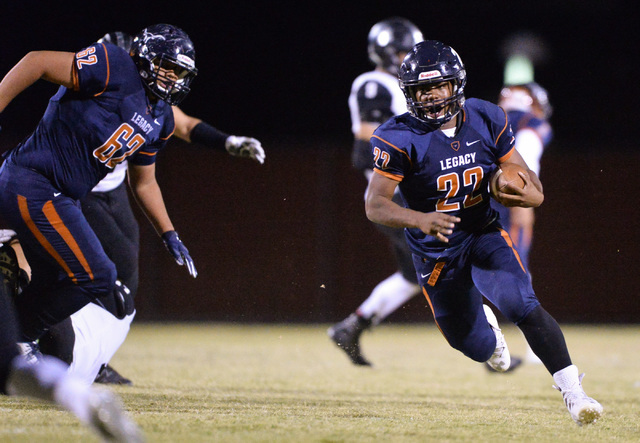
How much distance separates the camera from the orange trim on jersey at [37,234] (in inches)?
129

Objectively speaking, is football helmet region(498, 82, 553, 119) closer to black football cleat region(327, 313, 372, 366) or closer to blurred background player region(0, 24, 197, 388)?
black football cleat region(327, 313, 372, 366)

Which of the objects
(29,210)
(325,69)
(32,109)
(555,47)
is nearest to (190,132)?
(29,210)

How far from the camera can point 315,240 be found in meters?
9.33

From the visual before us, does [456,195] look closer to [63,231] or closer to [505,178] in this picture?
[505,178]

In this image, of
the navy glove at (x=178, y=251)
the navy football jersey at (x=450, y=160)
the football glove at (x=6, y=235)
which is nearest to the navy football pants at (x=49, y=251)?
the football glove at (x=6, y=235)

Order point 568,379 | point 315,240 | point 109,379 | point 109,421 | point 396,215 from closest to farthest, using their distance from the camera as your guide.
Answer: point 109,421 < point 568,379 < point 396,215 < point 109,379 < point 315,240

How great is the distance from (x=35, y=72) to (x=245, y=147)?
46.7 inches

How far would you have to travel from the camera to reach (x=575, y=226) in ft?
31.3

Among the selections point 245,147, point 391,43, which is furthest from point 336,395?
point 391,43

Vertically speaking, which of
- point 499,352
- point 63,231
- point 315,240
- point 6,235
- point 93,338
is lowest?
point 315,240

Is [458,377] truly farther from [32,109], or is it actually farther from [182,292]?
[32,109]

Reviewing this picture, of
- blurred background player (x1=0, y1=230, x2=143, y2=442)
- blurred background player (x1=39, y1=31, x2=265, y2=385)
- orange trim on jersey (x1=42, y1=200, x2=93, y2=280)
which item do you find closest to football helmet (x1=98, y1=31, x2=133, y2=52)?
blurred background player (x1=39, y1=31, x2=265, y2=385)

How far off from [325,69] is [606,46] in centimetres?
388

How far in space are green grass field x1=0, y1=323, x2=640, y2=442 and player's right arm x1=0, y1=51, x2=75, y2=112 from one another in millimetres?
1230
